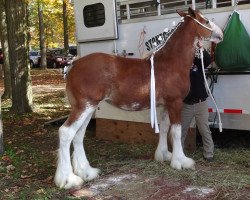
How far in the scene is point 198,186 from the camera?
197 inches

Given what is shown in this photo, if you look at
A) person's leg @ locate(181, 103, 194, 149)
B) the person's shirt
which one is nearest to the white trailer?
the person's shirt

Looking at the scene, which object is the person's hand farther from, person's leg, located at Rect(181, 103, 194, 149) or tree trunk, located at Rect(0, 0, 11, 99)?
tree trunk, located at Rect(0, 0, 11, 99)

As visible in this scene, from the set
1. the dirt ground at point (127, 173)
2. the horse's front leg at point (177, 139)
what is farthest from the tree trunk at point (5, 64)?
the horse's front leg at point (177, 139)

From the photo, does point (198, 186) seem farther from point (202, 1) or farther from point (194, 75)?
point (202, 1)

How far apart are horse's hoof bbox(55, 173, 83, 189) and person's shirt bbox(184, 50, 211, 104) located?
1.95m

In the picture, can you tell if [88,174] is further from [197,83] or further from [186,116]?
[197,83]

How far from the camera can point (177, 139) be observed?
18.5 feet

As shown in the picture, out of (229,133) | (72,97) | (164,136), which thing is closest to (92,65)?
(72,97)

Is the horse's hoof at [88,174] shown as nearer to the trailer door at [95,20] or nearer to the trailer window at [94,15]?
the trailer door at [95,20]

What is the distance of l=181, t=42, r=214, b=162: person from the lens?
5.96 metres

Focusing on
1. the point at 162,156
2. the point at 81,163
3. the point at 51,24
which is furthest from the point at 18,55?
the point at 51,24

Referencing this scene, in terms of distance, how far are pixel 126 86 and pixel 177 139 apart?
100 cm

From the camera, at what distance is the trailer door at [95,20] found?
7.18 m

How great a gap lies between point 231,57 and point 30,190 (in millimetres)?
3225
